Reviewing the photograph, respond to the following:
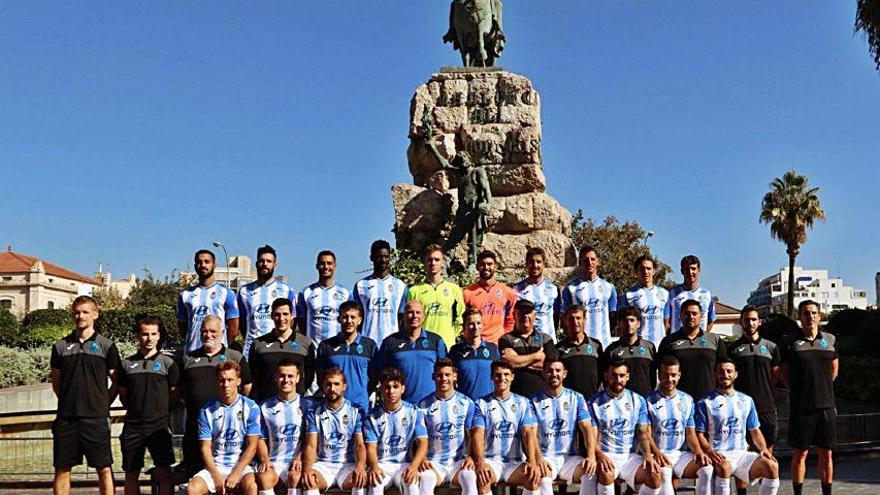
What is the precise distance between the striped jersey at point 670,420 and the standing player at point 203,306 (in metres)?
4.02

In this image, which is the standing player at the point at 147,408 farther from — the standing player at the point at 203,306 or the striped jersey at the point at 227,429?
the standing player at the point at 203,306

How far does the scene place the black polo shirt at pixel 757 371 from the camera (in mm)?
7680

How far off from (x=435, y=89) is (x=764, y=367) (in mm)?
12172

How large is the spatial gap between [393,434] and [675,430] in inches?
93.1

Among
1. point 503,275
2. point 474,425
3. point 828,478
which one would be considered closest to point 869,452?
point 828,478

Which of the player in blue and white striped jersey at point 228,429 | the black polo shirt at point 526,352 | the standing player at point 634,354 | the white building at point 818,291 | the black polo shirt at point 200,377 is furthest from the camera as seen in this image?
the white building at point 818,291

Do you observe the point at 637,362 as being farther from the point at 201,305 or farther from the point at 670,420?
the point at 201,305

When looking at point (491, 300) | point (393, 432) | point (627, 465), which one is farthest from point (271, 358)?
point (627, 465)

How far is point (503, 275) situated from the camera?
1723cm

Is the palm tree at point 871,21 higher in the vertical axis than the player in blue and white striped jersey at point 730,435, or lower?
higher

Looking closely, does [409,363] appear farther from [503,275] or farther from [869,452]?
[503,275]

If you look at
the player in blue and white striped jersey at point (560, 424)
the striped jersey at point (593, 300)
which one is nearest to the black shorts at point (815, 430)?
the striped jersey at point (593, 300)

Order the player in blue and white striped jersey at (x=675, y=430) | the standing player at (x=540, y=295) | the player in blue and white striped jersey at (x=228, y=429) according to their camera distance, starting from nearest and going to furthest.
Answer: the player in blue and white striped jersey at (x=228, y=429) → the player in blue and white striped jersey at (x=675, y=430) → the standing player at (x=540, y=295)

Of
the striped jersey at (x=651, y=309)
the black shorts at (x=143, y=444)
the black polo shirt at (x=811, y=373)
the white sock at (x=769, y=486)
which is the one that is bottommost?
the white sock at (x=769, y=486)
